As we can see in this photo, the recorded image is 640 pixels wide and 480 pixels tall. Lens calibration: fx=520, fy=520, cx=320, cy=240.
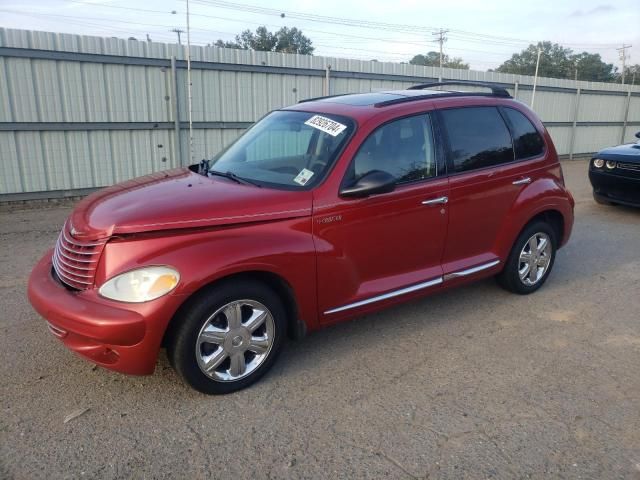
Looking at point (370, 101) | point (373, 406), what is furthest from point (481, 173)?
point (373, 406)

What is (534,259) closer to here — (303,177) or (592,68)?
(303,177)

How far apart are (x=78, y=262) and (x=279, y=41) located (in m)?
60.1

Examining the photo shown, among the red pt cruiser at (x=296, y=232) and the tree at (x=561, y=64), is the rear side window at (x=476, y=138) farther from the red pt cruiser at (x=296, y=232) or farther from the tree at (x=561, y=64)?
the tree at (x=561, y=64)

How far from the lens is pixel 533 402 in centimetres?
325

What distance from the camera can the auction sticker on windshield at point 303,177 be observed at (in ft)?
11.7

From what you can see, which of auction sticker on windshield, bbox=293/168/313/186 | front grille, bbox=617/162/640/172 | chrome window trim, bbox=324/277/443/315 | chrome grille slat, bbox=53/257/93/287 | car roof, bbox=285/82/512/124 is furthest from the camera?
front grille, bbox=617/162/640/172

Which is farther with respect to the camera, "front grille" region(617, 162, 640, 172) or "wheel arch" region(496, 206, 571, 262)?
"front grille" region(617, 162, 640, 172)

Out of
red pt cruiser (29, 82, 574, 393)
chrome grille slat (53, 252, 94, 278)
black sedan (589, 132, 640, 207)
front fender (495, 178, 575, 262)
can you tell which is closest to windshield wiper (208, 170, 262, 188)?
red pt cruiser (29, 82, 574, 393)

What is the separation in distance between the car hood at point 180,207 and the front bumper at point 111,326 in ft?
1.31

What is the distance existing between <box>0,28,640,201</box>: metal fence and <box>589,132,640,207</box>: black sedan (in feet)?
18.0

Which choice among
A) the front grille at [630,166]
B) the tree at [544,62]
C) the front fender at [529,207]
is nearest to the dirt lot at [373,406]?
the front fender at [529,207]

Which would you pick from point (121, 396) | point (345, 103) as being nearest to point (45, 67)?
point (345, 103)

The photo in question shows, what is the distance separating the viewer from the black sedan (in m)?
8.28

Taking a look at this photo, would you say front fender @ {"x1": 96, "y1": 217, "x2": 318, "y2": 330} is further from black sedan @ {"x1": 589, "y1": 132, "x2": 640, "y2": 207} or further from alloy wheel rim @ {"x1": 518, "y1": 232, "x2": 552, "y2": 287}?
black sedan @ {"x1": 589, "y1": 132, "x2": 640, "y2": 207}
